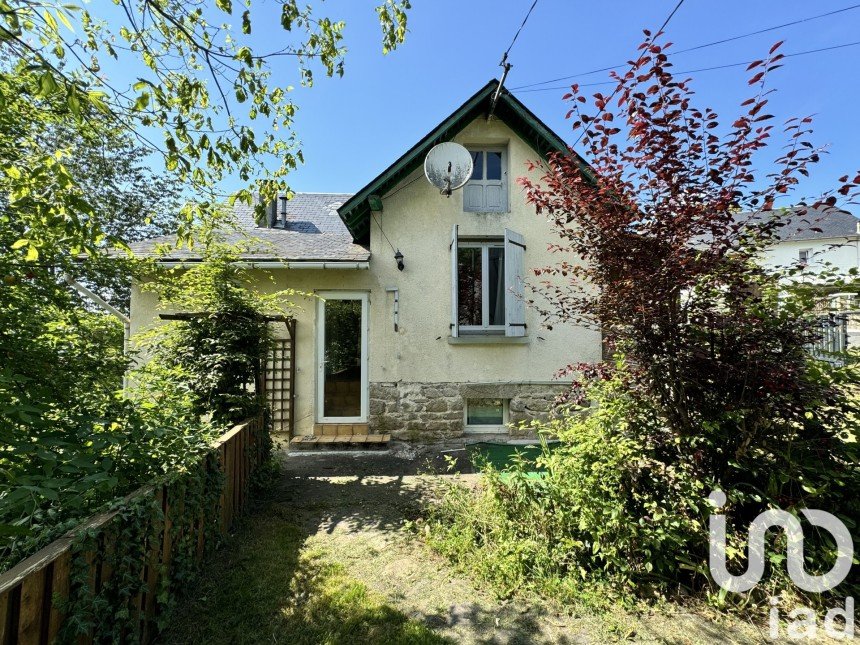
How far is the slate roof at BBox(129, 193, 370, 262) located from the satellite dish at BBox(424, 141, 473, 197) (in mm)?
1869

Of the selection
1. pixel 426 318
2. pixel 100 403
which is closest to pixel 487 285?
pixel 426 318

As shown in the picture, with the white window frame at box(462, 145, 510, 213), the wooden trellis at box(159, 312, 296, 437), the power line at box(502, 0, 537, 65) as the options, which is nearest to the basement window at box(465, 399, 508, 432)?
the wooden trellis at box(159, 312, 296, 437)

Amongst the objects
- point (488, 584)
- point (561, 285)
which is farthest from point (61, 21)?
point (561, 285)

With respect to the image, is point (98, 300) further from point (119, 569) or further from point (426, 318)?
point (426, 318)

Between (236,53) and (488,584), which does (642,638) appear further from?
(236,53)

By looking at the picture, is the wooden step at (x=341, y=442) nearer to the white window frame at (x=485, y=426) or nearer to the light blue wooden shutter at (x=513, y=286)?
the white window frame at (x=485, y=426)

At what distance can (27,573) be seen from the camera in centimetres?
149

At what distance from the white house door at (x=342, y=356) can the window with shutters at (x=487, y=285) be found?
183cm

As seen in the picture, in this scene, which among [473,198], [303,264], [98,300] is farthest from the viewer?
[473,198]

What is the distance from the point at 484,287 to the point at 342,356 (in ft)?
10.0

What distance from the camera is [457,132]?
7.28 meters

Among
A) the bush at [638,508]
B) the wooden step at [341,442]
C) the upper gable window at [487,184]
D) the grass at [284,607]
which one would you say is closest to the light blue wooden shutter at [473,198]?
the upper gable window at [487,184]

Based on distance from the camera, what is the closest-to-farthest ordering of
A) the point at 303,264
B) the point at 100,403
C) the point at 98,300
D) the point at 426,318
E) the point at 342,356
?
1. the point at 100,403
2. the point at 98,300
3. the point at 303,264
4. the point at 426,318
5. the point at 342,356

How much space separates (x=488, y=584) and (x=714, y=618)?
1497 millimetres
